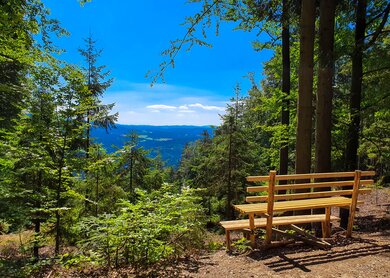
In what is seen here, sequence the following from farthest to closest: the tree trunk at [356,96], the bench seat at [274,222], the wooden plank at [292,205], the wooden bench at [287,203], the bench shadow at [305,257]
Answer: the tree trunk at [356,96], the bench seat at [274,222], the wooden plank at [292,205], the wooden bench at [287,203], the bench shadow at [305,257]

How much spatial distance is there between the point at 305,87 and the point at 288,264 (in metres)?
4.20

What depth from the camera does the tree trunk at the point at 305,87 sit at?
273 inches

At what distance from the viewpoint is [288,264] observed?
4.67 metres

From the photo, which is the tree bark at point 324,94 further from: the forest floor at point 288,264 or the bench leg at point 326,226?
the forest floor at point 288,264

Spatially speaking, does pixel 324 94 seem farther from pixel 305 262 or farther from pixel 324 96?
pixel 305 262

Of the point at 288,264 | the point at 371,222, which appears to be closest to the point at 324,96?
the point at 288,264

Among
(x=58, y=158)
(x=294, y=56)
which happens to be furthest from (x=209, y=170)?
(x=58, y=158)

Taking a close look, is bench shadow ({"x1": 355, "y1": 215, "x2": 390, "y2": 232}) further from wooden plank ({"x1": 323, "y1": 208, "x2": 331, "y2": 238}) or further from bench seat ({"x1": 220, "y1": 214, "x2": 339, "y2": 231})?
bench seat ({"x1": 220, "y1": 214, "x2": 339, "y2": 231})

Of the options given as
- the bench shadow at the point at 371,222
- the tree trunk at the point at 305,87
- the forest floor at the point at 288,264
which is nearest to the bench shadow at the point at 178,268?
the forest floor at the point at 288,264

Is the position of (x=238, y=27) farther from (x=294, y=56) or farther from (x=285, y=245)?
(x=285, y=245)

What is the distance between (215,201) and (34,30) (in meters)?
19.3

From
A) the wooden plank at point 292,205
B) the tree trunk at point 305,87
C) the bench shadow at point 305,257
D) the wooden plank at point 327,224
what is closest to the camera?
the bench shadow at point 305,257

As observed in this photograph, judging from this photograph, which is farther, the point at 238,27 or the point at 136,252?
the point at 238,27

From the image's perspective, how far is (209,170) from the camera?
68.2 ft
